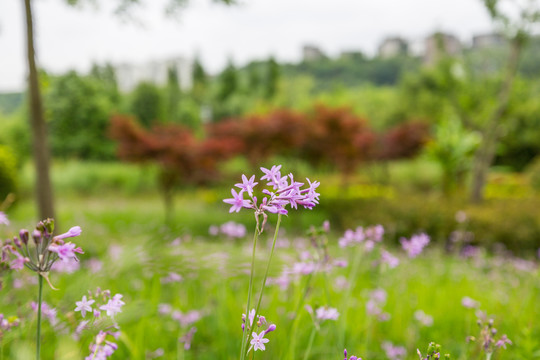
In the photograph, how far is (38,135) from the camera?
14.7ft

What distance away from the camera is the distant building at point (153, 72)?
2257cm

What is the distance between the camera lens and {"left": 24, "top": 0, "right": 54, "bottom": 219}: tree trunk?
4.24 metres

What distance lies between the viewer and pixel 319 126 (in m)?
9.90

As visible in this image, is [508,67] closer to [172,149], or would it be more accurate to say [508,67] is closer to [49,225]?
[172,149]

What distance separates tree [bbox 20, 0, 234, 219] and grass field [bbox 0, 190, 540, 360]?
760mm

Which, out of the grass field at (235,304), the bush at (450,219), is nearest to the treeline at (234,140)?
the bush at (450,219)

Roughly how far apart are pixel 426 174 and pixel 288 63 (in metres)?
32.5

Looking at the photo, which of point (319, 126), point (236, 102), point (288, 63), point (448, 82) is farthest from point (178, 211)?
point (288, 63)

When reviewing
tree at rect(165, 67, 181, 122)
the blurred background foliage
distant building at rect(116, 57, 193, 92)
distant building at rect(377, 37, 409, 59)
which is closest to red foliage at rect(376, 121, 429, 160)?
the blurred background foliage

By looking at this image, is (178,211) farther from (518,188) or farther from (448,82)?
(518,188)

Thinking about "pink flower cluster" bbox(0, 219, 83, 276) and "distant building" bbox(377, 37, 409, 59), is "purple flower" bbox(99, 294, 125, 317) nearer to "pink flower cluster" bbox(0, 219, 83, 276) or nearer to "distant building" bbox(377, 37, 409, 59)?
"pink flower cluster" bbox(0, 219, 83, 276)

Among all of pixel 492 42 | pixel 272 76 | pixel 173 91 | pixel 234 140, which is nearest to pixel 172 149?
pixel 234 140

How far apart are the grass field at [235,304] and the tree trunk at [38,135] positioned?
0.75 meters

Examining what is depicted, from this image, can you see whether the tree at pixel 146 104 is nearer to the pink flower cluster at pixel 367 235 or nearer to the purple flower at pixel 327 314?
the pink flower cluster at pixel 367 235
